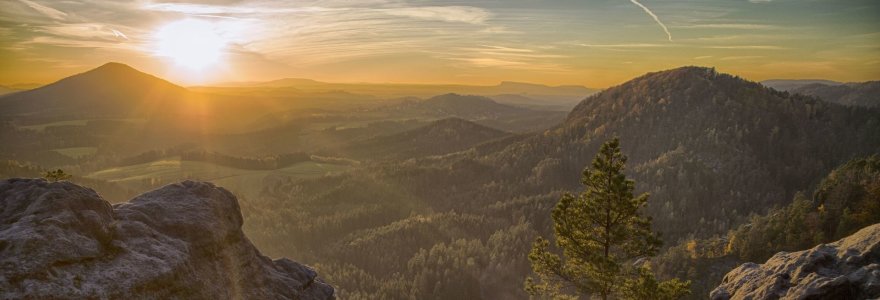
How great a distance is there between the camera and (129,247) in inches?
763

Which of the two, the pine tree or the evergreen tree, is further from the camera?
the pine tree

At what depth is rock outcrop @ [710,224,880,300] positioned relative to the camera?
20484 mm

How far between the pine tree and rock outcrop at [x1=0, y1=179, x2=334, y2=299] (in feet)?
56.4

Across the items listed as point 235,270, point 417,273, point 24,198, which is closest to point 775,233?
point 417,273

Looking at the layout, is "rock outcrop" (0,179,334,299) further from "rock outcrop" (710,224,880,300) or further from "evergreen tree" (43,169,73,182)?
"rock outcrop" (710,224,880,300)

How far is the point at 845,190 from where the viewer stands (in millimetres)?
86312

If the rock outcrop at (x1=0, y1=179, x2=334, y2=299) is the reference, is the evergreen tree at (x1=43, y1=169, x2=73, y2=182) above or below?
above

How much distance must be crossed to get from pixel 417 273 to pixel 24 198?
14580cm

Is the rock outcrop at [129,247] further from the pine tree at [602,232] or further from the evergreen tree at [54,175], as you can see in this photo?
the pine tree at [602,232]

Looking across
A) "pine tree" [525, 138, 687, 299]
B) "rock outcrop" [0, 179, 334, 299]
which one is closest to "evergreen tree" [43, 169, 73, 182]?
"rock outcrop" [0, 179, 334, 299]

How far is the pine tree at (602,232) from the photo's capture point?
30.0 meters

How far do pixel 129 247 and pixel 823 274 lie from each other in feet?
103

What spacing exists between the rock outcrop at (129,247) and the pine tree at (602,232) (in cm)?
1719

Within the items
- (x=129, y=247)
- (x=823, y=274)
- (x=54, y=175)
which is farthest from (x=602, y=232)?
(x=54, y=175)
